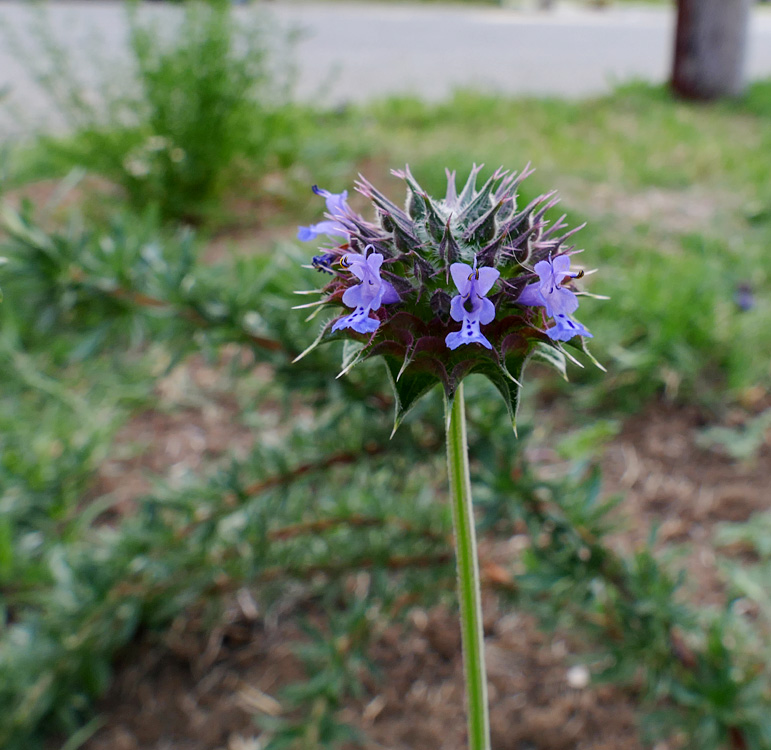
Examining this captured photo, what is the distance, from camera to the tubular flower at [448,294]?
0.74m

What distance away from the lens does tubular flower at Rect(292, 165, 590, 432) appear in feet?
2.42

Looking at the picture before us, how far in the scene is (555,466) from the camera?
7.73 feet

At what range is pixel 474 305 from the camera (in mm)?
741

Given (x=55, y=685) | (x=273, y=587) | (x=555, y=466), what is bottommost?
(x=55, y=685)

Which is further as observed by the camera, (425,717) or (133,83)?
(133,83)

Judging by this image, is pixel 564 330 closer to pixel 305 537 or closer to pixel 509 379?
pixel 509 379

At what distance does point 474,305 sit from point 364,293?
101 mm

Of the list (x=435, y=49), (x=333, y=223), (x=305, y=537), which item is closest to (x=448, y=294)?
(x=333, y=223)

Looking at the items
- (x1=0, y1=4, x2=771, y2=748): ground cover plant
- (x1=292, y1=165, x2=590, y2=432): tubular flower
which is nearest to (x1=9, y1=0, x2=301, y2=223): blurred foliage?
(x1=0, y1=4, x2=771, y2=748): ground cover plant

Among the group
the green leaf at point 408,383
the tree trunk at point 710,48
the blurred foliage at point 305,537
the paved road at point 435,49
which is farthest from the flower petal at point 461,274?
the tree trunk at point 710,48

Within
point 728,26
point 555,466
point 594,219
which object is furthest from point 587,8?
point 555,466

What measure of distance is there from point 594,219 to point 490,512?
2.91 metres

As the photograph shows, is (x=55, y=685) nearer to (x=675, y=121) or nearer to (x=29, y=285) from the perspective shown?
(x=29, y=285)

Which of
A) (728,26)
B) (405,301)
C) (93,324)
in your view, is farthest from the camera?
(728,26)
